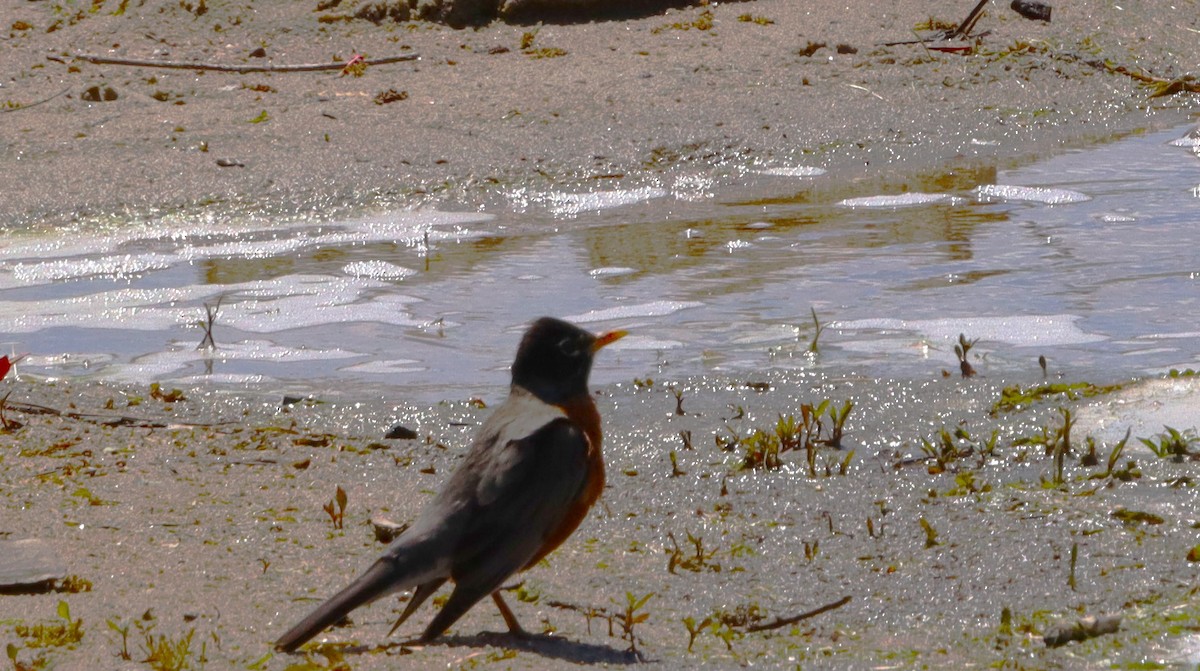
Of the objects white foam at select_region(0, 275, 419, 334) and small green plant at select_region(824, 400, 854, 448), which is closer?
small green plant at select_region(824, 400, 854, 448)

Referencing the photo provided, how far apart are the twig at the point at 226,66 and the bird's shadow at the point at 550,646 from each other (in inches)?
299

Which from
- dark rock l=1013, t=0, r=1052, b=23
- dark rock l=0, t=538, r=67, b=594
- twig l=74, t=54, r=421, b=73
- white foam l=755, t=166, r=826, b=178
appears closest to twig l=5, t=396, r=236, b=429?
dark rock l=0, t=538, r=67, b=594

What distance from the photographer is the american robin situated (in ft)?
9.96

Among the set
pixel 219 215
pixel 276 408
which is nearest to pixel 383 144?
pixel 219 215

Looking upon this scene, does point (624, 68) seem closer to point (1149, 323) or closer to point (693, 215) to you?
point (693, 215)

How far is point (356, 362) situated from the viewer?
18.7 feet

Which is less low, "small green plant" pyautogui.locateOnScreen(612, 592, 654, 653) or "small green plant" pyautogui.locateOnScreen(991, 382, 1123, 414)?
"small green plant" pyautogui.locateOnScreen(991, 382, 1123, 414)

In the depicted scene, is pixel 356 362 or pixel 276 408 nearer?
pixel 276 408

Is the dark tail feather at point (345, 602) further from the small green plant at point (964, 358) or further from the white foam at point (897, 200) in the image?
the white foam at point (897, 200)

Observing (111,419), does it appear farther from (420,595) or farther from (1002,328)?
(1002,328)

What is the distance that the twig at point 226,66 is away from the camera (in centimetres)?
1024

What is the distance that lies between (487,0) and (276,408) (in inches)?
267

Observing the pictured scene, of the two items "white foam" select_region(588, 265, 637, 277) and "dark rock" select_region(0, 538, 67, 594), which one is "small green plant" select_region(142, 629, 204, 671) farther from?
"white foam" select_region(588, 265, 637, 277)

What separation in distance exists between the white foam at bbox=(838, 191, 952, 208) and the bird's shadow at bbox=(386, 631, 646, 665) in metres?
5.30
